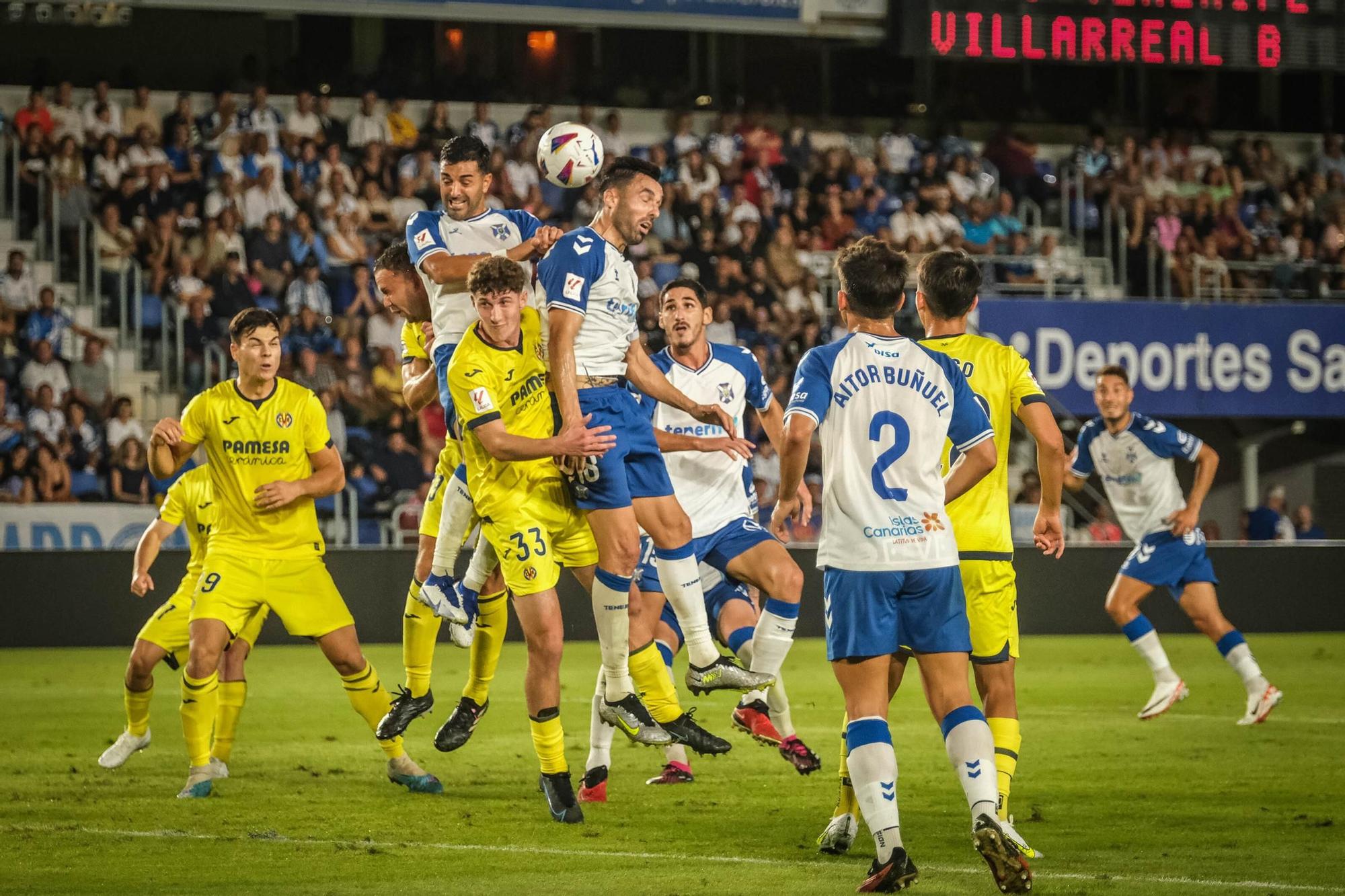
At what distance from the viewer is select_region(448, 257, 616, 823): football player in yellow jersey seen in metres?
7.50

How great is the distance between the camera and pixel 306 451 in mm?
8578

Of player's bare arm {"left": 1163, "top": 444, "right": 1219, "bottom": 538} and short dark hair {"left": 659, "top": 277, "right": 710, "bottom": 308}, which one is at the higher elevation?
short dark hair {"left": 659, "top": 277, "right": 710, "bottom": 308}

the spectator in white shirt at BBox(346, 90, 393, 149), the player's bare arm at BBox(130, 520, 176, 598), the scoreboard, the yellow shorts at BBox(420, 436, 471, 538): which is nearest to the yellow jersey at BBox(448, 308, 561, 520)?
the yellow shorts at BBox(420, 436, 471, 538)

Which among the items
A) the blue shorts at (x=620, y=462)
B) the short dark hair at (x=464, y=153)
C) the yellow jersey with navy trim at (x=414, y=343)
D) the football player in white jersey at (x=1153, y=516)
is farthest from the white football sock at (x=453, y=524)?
the football player in white jersey at (x=1153, y=516)

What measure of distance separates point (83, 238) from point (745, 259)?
820 cm

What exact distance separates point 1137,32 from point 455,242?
1354cm

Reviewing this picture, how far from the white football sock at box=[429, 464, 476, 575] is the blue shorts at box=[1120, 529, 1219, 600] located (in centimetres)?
565

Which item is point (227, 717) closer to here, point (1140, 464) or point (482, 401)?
point (482, 401)

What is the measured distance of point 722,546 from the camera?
9031 millimetres

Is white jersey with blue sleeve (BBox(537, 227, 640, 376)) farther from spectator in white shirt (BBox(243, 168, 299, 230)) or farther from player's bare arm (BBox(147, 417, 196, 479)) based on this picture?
spectator in white shirt (BBox(243, 168, 299, 230))

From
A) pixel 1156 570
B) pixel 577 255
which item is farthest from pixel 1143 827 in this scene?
pixel 1156 570

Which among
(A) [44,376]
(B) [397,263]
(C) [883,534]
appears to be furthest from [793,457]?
(A) [44,376]

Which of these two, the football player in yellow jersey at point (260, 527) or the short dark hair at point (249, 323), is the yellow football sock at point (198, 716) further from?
the short dark hair at point (249, 323)

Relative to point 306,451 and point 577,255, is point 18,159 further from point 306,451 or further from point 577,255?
point 577,255
